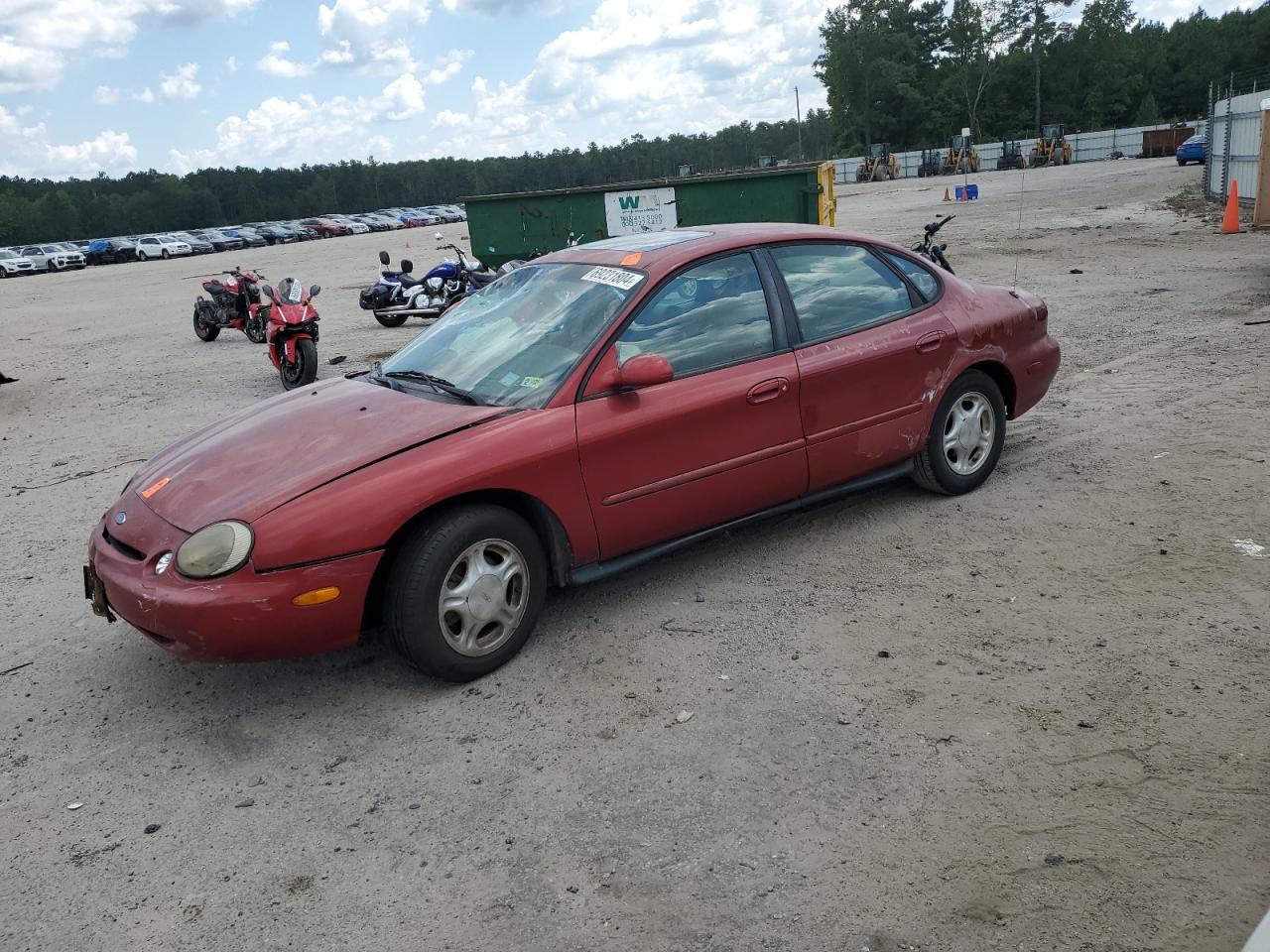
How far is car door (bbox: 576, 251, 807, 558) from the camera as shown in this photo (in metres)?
4.21

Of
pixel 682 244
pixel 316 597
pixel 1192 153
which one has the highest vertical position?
pixel 682 244

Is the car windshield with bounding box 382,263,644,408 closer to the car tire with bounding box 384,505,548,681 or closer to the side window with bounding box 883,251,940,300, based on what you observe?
the car tire with bounding box 384,505,548,681

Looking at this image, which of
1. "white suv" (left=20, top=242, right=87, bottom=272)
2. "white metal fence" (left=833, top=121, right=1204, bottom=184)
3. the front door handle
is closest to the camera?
the front door handle

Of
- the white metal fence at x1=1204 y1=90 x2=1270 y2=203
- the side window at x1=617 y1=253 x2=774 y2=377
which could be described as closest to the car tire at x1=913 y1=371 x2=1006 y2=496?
the side window at x1=617 y1=253 x2=774 y2=377

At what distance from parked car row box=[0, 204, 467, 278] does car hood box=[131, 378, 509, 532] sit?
1406 inches

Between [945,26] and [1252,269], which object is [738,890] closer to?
[1252,269]

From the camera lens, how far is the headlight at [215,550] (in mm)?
3570

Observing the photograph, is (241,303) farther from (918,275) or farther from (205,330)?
(918,275)

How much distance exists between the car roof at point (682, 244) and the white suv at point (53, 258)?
50757 mm

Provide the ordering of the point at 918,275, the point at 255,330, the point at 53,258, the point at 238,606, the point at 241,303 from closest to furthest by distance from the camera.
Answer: the point at 238,606, the point at 918,275, the point at 255,330, the point at 241,303, the point at 53,258

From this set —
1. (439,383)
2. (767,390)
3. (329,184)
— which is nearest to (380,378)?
(439,383)

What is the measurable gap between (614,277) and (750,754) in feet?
7.23

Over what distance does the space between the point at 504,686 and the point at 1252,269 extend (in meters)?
12.6

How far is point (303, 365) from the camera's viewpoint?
10555 mm
